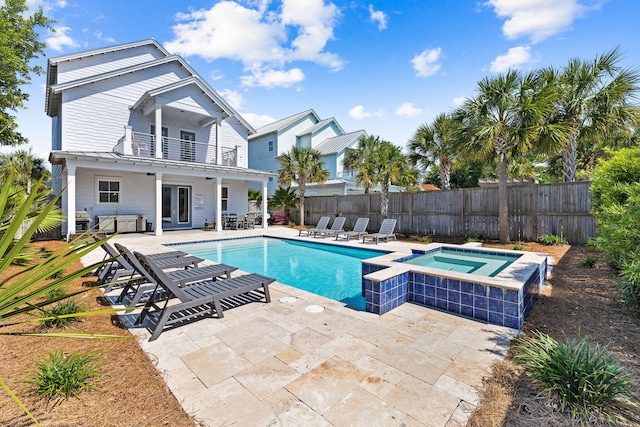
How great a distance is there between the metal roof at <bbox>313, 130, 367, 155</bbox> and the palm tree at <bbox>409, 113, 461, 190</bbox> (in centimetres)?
922

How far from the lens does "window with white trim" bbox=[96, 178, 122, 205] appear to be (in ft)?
49.8

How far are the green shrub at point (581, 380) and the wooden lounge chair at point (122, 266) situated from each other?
5.56 m

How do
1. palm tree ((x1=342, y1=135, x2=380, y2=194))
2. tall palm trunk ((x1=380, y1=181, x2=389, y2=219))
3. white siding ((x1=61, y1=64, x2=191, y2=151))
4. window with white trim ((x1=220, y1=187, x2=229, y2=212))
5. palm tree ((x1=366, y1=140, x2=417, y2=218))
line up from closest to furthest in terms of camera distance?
palm tree ((x1=366, y1=140, x2=417, y2=218)) → white siding ((x1=61, y1=64, x2=191, y2=151)) → palm tree ((x1=342, y1=135, x2=380, y2=194)) → tall palm trunk ((x1=380, y1=181, x2=389, y2=219)) → window with white trim ((x1=220, y1=187, x2=229, y2=212))

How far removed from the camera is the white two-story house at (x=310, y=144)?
83.0 feet

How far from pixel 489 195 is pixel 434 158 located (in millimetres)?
4483

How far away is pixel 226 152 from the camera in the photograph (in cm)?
1912

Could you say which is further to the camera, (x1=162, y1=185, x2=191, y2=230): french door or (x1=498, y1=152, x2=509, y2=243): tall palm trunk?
(x1=162, y1=185, x2=191, y2=230): french door

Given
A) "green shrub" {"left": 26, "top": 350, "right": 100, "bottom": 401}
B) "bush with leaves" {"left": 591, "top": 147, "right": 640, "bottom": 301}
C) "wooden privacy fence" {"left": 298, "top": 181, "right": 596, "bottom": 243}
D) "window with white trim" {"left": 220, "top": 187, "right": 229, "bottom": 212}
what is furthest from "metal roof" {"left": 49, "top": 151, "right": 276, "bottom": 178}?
"bush with leaves" {"left": 591, "top": 147, "right": 640, "bottom": 301}

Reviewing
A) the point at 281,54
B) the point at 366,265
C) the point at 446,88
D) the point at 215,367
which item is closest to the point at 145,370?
the point at 215,367

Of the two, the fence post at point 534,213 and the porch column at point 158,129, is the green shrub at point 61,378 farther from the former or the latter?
the porch column at point 158,129

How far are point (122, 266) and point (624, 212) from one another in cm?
807

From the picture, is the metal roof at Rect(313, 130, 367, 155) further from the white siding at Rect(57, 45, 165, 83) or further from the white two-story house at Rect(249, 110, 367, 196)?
the white siding at Rect(57, 45, 165, 83)

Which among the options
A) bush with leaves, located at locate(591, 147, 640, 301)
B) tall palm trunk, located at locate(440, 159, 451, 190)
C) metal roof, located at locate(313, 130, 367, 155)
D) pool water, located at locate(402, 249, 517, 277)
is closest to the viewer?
bush with leaves, located at locate(591, 147, 640, 301)

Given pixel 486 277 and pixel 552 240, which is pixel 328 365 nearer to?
pixel 486 277
